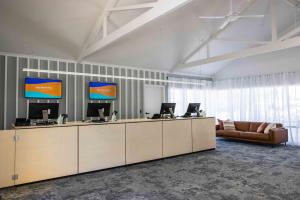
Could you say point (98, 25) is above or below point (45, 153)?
above

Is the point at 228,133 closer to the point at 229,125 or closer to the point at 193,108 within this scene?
the point at 229,125

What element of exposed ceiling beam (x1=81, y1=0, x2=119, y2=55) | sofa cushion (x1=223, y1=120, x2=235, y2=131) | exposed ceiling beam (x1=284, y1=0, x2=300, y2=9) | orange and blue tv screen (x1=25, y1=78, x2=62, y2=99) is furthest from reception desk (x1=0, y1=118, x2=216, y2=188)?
exposed ceiling beam (x1=284, y1=0, x2=300, y2=9)

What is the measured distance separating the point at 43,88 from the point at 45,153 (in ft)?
9.03

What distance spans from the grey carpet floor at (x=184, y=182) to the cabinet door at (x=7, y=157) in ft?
0.54

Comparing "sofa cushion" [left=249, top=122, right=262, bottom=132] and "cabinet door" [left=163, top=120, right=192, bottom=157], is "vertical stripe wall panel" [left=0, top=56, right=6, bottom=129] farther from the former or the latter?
"sofa cushion" [left=249, top=122, right=262, bottom=132]

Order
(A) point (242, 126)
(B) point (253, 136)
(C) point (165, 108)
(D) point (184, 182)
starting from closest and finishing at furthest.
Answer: (D) point (184, 182) < (C) point (165, 108) < (B) point (253, 136) < (A) point (242, 126)

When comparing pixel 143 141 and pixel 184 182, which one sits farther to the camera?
pixel 143 141

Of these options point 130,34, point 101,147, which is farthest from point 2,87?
point 130,34

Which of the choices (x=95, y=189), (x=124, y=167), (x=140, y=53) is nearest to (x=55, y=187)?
(x=95, y=189)

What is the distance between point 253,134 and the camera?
7.48 metres

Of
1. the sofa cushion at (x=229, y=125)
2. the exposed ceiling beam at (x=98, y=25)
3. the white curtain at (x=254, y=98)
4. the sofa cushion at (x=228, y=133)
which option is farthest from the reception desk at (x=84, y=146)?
the white curtain at (x=254, y=98)

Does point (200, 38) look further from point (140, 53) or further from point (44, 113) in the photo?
point (44, 113)

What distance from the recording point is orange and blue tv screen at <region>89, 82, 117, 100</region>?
23.2ft

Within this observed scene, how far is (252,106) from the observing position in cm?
903
